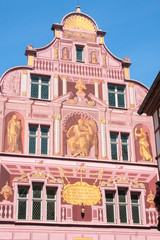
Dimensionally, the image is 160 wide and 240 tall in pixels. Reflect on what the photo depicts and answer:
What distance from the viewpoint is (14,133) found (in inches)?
745

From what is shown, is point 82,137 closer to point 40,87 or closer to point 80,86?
point 80,86

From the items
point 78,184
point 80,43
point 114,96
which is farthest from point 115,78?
point 78,184

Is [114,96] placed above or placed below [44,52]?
below

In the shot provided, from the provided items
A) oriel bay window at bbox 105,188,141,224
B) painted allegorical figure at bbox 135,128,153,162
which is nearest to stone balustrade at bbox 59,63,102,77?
painted allegorical figure at bbox 135,128,153,162

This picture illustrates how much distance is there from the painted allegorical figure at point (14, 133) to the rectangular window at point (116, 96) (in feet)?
14.8

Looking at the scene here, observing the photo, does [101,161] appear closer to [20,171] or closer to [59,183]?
[59,183]

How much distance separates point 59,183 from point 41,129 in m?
2.56

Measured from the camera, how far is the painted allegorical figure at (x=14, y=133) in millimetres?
18641

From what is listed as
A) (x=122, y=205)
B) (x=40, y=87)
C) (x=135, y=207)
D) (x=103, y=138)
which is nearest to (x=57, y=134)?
(x=103, y=138)

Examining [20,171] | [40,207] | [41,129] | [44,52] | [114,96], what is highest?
→ [44,52]

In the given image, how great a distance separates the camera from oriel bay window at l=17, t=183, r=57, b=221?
58.3 ft

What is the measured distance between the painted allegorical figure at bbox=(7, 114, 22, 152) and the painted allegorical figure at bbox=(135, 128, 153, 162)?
532 cm

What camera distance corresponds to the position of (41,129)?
19.6 metres

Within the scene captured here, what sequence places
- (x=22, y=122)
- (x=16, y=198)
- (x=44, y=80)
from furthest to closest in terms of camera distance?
(x=44, y=80), (x=22, y=122), (x=16, y=198)
